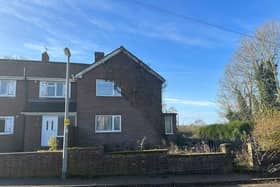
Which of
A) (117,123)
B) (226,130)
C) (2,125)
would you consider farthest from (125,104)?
(226,130)

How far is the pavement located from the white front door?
10141 millimetres

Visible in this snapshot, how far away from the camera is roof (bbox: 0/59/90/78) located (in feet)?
76.6

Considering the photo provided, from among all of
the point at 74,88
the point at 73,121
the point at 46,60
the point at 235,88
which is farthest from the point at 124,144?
the point at 235,88

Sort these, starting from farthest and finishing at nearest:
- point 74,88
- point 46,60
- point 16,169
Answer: point 46,60, point 74,88, point 16,169

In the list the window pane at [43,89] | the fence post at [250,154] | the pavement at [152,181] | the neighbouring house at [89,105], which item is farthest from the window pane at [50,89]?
the fence post at [250,154]

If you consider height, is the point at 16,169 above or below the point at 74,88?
below

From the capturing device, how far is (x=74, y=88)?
78.9ft

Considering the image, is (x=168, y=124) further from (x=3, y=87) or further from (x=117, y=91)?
(x=3, y=87)

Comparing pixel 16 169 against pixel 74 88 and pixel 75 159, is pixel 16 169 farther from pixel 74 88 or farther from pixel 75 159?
pixel 74 88

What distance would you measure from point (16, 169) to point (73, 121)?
10.0 meters

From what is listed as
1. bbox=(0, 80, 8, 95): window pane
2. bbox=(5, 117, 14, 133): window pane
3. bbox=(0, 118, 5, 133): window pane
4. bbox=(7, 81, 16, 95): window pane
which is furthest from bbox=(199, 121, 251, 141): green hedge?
bbox=(0, 80, 8, 95): window pane

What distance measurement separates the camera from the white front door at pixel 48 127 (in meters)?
22.0

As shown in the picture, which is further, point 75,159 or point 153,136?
point 153,136

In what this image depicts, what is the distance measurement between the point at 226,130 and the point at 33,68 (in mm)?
22964
